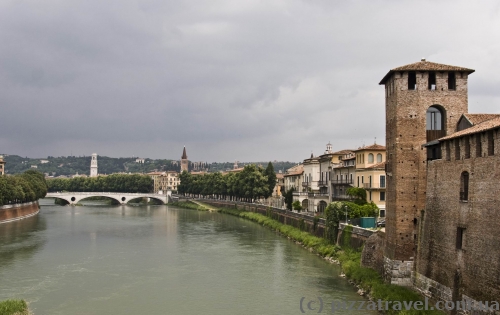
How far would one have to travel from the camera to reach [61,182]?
160250mm

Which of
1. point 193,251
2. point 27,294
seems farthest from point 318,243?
point 27,294

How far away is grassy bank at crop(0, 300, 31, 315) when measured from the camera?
20439 mm

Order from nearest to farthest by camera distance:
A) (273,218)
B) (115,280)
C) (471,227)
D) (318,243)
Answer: (471,227) < (115,280) < (318,243) < (273,218)

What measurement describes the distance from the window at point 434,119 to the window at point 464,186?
15.8 ft

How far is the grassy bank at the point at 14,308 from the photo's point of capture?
67.1ft

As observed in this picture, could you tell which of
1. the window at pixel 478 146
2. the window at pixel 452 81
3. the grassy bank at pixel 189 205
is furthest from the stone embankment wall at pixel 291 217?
the window at pixel 478 146

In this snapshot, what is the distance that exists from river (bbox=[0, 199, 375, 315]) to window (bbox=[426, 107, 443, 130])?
8829mm

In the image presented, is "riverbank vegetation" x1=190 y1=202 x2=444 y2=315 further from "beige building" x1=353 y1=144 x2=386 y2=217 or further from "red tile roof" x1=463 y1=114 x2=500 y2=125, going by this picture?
"red tile roof" x1=463 y1=114 x2=500 y2=125

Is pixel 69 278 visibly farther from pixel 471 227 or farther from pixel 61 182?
pixel 61 182

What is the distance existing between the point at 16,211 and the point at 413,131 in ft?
198

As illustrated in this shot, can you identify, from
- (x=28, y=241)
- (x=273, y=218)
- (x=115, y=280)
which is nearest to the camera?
(x=115, y=280)

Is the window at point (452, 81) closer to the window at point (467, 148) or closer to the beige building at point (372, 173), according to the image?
the window at point (467, 148)

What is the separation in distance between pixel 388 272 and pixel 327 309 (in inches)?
134

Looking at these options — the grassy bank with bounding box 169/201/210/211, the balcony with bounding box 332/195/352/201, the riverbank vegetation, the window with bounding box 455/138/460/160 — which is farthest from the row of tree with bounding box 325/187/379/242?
the grassy bank with bounding box 169/201/210/211
